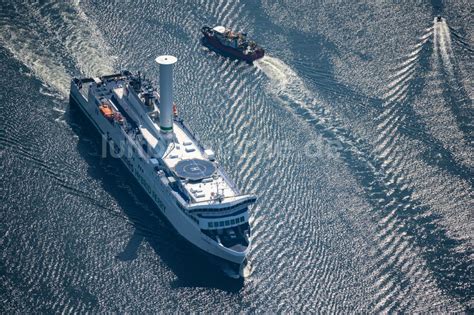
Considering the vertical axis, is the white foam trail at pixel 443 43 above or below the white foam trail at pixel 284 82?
above

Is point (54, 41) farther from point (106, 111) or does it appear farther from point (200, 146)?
point (200, 146)

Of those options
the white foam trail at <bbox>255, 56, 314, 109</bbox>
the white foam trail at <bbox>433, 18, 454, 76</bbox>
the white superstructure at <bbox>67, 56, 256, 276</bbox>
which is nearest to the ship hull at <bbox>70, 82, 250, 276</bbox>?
the white superstructure at <bbox>67, 56, 256, 276</bbox>

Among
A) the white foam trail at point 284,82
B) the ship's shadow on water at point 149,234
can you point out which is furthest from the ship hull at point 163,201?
the white foam trail at point 284,82

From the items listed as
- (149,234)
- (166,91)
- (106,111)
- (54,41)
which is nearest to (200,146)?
(166,91)

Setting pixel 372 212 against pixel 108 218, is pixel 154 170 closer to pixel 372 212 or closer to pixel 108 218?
pixel 108 218

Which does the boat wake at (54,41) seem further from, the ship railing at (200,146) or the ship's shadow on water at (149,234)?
the ship railing at (200,146)

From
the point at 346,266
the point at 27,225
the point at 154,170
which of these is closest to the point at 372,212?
the point at 346,266
